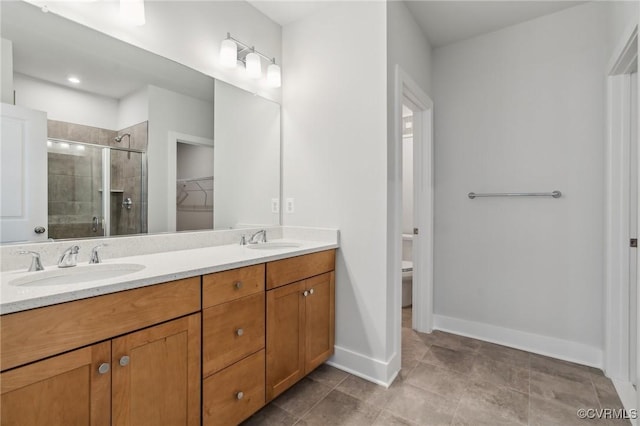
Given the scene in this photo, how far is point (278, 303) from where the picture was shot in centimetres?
159

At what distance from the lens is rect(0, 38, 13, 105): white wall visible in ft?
3.81

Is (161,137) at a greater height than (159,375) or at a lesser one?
greater

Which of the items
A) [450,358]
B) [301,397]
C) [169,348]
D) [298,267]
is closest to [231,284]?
[169,348]

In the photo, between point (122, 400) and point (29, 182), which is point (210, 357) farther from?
point (29, 182)

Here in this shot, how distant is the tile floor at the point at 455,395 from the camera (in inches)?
60.8

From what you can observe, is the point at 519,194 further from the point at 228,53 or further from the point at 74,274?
the point at 74,274

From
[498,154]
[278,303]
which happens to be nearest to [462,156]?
[498,154]

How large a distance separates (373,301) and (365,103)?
1.25 meters

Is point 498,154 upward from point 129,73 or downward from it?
downward

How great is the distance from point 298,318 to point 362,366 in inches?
23.0

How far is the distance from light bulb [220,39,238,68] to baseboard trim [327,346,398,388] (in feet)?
6.54

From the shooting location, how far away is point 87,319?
91cm

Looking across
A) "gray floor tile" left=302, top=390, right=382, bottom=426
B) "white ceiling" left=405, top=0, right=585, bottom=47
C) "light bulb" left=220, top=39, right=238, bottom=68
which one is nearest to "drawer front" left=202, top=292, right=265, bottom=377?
"gray floor tile" left=302, top=390, right=382, bottom=426

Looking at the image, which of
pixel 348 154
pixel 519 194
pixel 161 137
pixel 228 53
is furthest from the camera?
pixel 519 194
